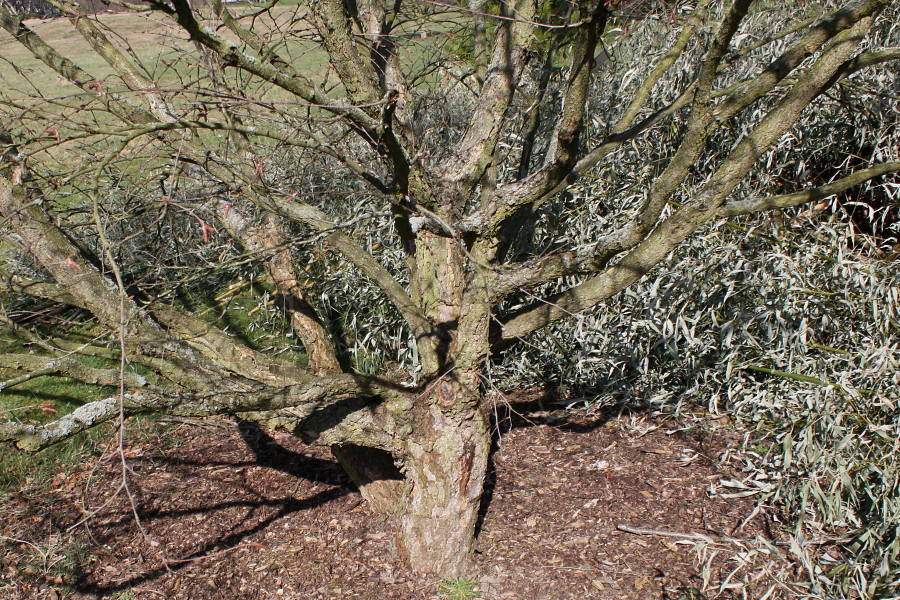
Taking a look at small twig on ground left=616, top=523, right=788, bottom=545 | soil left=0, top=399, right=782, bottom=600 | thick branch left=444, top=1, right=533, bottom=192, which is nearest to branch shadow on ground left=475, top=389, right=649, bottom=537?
soil left=0, top=399, right=782, bottom=600

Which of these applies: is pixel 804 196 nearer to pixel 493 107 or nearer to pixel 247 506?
pixel 493 107

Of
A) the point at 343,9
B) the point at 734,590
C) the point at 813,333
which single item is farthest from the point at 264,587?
the point at 813,333

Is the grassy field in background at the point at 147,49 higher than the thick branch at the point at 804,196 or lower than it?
higher

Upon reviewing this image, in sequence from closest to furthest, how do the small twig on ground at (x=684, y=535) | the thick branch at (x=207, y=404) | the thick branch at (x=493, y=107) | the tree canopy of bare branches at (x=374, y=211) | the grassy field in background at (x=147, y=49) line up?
the thick branch at (x=207, y=404), the tree canopy of bare branches at (x=374, y=211), the thick branch at (x=493, y=107), the grassy field in background at (x=147, y=49), the small twig on ground at (x=684, y=535)

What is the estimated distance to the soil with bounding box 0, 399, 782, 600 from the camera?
10.5ft

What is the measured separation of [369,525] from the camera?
12.0 feet

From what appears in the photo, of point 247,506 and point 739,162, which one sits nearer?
point 739,162

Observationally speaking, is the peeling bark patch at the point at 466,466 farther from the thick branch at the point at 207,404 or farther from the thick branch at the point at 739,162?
the thick branch at the point at 739,162

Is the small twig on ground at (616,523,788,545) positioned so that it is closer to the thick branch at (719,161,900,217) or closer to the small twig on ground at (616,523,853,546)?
the small twig on ground at (616,523,853,546)

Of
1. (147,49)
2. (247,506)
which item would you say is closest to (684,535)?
(247,506)

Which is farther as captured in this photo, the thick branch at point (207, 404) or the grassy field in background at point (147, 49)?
the grassy field in background at point (147, 49)

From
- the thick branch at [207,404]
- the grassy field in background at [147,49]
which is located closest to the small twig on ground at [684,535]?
the thick branch at [207,404]

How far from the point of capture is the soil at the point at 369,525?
319 cm

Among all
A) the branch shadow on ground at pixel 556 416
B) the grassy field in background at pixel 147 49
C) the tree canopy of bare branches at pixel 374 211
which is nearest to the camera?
the tree canopy of bare branches at pixel 374 211
